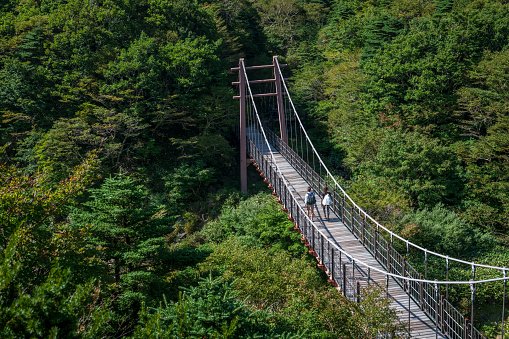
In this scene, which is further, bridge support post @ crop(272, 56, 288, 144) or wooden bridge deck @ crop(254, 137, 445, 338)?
bridge support post @ crop(272, 56, 288, 144)

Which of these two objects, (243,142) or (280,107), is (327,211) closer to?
(243,142)

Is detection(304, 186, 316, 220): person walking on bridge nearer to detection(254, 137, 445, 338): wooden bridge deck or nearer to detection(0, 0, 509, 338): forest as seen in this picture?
detection(254, 137, 445, 338): wooden bridge deck

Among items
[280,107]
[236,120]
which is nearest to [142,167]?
[236,120]

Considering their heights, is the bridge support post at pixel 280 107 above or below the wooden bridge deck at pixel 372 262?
above

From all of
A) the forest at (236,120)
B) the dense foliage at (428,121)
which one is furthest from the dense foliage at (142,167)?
the dense foliage at (428,121)

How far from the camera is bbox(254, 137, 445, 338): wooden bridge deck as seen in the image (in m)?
12.5

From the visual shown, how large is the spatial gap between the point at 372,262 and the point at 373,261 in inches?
2.9

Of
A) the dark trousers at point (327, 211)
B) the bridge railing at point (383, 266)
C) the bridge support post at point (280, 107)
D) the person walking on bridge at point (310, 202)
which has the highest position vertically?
the bridge support post at point (280, 107)

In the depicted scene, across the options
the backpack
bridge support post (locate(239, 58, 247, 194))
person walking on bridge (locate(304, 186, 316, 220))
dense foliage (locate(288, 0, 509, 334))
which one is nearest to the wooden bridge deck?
person walking on bridge (locate(304, 186, 316, 220))

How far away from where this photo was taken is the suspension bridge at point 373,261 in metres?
12.7

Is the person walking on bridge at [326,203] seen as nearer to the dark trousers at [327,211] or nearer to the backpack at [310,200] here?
the dark trousers at [327,211]

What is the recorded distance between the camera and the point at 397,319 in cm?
1165

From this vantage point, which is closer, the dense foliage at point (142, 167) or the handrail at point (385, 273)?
the dense foliage at point (142, 167)

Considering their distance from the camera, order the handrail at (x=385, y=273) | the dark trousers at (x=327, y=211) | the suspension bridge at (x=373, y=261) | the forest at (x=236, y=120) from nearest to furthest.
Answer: the handrail at (x=385, y=273) < the suspension bridge at (x=373, y=261) < the dark trousers at (x=327, y=211) < the forest at (x=236, y=120)
